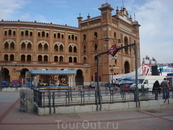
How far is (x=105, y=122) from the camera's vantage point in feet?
29.0

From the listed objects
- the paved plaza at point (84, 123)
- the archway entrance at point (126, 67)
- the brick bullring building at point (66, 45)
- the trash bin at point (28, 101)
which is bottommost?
the paved plaza at point (84, 123)

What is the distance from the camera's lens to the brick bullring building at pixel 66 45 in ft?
156

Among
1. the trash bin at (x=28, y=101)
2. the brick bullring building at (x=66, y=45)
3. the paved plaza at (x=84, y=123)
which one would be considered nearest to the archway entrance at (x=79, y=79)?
the brick bullring building at (x=66, y=45)

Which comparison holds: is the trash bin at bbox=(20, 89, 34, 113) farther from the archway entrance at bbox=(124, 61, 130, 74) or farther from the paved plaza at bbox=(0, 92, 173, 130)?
the archway entrance at bbox=(124, 61, 130, 74)

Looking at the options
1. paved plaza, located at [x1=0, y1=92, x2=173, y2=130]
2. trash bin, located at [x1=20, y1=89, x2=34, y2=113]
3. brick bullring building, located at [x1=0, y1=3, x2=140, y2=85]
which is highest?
brick bullring building, located at [x1=0, y1=3, x2=140, y2=85]

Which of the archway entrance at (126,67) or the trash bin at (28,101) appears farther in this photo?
the archway entrance at (126,67)

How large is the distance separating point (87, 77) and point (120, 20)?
63.6ft

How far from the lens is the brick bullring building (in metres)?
47.7

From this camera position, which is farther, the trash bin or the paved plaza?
the trash bin

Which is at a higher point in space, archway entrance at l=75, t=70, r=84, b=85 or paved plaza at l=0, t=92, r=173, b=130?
archway entrance at l=75, t=70, r=84, b=85

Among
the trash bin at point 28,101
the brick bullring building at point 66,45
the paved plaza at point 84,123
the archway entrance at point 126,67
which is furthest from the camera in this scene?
the archway entrance at point 126,67

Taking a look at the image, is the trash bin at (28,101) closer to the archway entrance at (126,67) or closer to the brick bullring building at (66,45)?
the brick bullring building at (66,45)

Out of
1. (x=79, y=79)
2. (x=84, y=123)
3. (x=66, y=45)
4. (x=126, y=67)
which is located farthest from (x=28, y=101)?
(x=126, y=67)

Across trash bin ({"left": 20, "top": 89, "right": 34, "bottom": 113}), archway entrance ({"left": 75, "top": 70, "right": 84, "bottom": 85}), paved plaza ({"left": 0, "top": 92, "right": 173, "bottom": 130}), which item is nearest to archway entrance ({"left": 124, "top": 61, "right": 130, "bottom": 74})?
archway entrance ({"left": 75, "top": 70, "right": 84, "bottom": 85})
